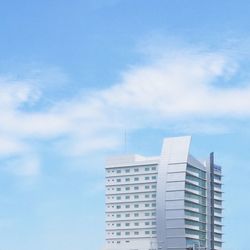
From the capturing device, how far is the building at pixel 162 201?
134m

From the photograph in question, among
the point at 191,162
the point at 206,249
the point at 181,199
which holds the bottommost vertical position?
the point at 206,249

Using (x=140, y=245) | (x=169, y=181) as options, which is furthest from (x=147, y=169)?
(x=140, y=245)

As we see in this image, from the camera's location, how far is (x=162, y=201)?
13362cm

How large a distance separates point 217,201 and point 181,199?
68.7ft

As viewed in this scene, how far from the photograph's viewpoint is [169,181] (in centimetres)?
13425

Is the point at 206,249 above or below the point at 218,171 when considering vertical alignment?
below

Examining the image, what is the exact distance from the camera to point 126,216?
138 meters

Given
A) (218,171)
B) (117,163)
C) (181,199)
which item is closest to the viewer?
(181,199)

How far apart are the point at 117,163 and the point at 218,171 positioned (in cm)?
2811

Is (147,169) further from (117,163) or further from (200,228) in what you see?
(200,228)

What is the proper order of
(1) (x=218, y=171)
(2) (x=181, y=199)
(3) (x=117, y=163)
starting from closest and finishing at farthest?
(2) (x=181, y=199) < (3) (x=117, y=163) < (1) (x=218, y=171)

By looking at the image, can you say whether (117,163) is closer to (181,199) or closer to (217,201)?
(181,199)

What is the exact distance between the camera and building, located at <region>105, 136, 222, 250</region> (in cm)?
13362

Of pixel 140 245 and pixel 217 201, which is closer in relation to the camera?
pixel 140 245
